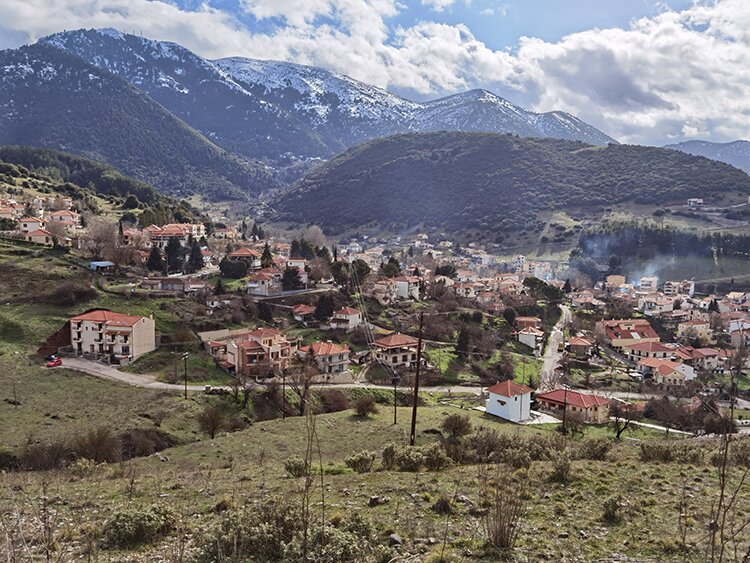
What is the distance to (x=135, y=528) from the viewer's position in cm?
668

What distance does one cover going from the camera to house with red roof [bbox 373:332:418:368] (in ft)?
126

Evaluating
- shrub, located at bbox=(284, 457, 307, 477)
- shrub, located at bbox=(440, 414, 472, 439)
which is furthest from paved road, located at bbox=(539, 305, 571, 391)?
shrub, located at bbox=(284, 457, 307, 477)

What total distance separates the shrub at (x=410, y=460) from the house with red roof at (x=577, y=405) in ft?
65.6

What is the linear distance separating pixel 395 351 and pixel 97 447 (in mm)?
23406

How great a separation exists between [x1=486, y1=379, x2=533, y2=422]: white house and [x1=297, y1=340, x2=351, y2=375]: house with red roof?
10580 mm

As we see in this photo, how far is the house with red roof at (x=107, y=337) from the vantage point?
3147 cm

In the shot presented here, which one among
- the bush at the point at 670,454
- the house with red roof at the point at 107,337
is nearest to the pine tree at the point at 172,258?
the house with red roof at the point at 107,337

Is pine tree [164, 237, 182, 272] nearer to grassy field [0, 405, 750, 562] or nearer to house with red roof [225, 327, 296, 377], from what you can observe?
house with red roof [225, 327, 296, 377]

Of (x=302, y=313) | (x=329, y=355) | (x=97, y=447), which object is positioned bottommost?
(x=97, y=447)

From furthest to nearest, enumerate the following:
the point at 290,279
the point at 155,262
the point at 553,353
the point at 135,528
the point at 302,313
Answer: the point at 290,279, the point at 155,262, the point at 553,353, the point at 302,313, the point at 135,528

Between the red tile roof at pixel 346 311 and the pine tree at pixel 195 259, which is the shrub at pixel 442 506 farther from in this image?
the pine tree at pixel 195 259

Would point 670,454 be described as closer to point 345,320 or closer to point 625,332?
point 345,320

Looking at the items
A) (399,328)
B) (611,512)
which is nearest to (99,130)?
(399,328)

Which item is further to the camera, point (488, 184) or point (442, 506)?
point (488, 184)
